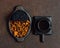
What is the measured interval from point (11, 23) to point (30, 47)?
16 centimetres

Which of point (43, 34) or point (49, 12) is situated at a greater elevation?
point (49, 12)

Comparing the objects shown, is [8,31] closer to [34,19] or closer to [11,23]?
[11,23]

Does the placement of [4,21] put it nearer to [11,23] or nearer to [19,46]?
[11,23]

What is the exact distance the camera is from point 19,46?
1.54m

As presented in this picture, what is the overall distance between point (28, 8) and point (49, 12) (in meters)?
0.11

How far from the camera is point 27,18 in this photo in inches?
60.2

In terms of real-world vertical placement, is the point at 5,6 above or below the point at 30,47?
above

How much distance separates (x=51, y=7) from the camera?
1543 mm

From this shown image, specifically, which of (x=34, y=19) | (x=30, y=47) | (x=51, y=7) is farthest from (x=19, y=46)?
(x=51, y=7)

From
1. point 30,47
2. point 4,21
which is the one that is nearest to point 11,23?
point 4,21

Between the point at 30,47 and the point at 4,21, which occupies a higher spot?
the point at 4,21

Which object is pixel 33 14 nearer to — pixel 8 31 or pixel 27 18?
pixel 27 18

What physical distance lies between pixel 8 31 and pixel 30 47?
145mm

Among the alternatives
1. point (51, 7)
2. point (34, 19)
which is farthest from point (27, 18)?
point (51, 7)
